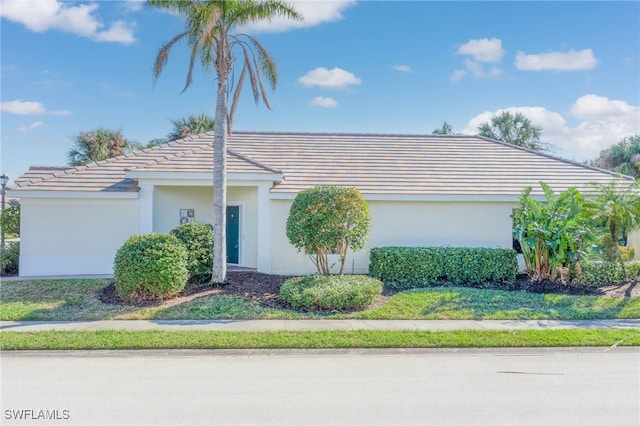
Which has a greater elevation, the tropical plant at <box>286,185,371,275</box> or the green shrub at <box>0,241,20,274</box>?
the tropical plant at <box>286,185,371,275</box>

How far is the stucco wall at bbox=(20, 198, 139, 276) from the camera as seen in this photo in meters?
13.0

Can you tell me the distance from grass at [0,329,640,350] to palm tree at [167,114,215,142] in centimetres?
2122

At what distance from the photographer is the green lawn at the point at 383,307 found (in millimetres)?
8891

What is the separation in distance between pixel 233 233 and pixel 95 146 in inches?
664

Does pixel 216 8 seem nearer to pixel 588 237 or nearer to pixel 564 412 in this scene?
pixel 564 412

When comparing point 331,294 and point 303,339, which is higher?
point 331,294

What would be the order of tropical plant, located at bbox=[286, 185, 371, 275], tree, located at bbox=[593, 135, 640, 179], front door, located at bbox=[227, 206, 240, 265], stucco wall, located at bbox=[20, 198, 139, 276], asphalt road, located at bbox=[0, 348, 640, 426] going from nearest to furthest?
asphalt road, located at bbox=[0, 348, 640, 426] → tropical plant, located at bbox=[286, 185, 371, 275] → stucco wall, located at bbox=[20, 198, 139, 276] → front door, located at bbox=[227, 206, 240, 265] → tree, located at bbox=[593, 135, 640, 179]

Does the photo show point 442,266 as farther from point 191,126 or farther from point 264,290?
point 191,126

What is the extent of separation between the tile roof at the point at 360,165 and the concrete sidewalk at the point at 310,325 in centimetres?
579

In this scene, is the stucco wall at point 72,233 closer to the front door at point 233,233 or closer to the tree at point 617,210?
the front door at point 233,233

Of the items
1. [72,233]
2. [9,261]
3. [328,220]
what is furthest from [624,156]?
[9,261]

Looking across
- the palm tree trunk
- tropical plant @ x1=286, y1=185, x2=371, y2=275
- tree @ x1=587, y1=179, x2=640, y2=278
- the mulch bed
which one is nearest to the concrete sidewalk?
the mulch bed

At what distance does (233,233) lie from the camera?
14.7 metres

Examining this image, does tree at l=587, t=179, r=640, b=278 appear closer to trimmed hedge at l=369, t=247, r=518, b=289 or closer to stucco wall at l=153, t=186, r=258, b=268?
trimmed hedge at l=369, t=247, r=518, b=289
